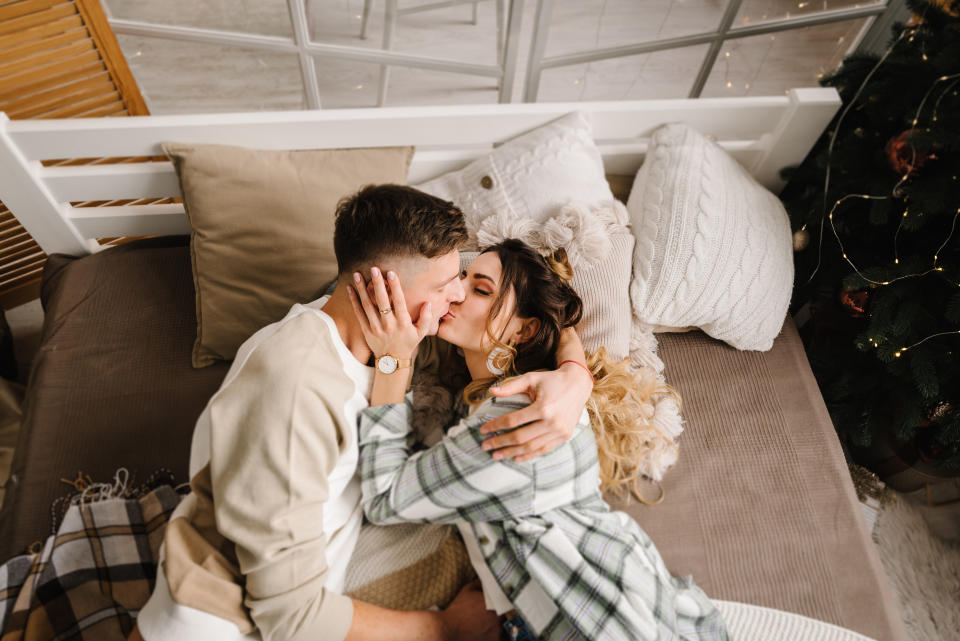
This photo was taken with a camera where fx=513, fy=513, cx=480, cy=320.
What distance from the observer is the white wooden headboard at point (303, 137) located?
130 cm

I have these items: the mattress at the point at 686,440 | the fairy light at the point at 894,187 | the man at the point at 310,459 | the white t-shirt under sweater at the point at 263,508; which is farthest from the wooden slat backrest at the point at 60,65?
the fairy light at the point at 894,187

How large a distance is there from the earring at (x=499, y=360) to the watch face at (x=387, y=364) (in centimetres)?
23

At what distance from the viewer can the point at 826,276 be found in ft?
4.83

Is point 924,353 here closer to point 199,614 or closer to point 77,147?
point 199,614

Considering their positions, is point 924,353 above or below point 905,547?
above

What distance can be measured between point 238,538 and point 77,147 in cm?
112

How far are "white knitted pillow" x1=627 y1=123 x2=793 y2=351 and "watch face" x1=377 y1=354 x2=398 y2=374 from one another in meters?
0.65

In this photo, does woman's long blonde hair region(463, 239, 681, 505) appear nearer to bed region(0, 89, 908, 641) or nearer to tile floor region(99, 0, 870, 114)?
bed region(0, 89, 908, 641)

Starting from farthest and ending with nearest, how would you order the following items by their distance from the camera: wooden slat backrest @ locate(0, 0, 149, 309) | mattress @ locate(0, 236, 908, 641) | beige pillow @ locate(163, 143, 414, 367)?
wooden slat backrest @ locate(0, 0, 149, 309)
beige pillow @ locate(163, 143, 414, 367)
mattress @ locate(0, 236, 908, 641)

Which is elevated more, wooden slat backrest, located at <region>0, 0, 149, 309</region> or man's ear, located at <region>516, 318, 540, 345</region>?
wooden slat backrest, located at <region>0, 0, 149, 309</region>

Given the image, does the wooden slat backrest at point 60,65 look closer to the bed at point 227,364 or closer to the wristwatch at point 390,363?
the bed at point 227,364

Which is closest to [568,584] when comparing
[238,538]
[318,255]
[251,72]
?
[238,538]

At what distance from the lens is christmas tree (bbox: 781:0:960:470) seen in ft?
3.87

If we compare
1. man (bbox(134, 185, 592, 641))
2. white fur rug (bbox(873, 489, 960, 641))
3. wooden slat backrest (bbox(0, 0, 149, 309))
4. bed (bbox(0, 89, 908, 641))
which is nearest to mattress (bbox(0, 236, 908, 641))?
bed (bbox(0, 89, 908, 641))
